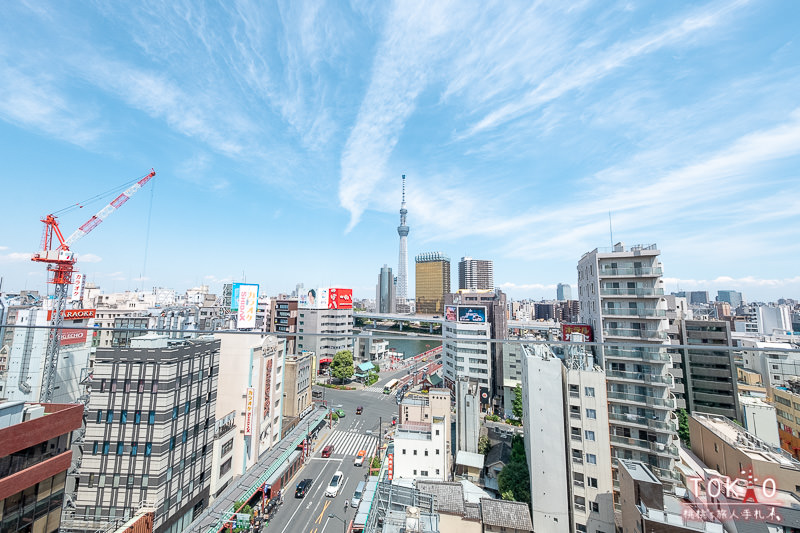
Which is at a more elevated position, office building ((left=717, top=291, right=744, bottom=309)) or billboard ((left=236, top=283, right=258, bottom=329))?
office building ((left=717, top=291, right=744, bottom=309))

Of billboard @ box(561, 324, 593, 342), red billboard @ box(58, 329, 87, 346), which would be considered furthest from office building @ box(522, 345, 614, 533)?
red billboard @ box(58, 329, 87, 346)

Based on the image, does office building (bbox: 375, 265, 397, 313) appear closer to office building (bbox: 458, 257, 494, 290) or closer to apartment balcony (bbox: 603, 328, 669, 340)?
office building (bbox: 458, 257, 494, 290)

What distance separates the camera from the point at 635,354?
11.5m

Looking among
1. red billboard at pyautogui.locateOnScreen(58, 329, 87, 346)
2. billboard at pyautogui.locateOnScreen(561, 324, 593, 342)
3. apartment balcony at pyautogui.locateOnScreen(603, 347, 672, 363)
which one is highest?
billboard at pyautogui.locateOnScreen(561, 324, 593, 342)

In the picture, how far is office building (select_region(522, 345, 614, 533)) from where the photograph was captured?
9.83 m

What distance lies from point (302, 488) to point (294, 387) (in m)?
5.83

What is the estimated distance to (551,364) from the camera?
36.0 feet

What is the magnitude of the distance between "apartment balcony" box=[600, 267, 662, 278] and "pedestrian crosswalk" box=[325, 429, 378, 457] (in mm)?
14209

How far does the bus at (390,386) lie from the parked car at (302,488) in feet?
40.1

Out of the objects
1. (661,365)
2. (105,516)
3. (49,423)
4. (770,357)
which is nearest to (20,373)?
(105,516)

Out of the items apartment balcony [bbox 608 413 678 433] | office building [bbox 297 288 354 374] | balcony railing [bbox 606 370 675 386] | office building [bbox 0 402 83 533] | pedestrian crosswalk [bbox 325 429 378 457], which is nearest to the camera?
office building [bbox 0 402 83 533]

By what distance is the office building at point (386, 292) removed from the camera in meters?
98.9

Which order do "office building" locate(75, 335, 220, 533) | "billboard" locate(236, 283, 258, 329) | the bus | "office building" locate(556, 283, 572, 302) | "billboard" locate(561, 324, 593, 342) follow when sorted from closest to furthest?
1. "office building" locate(75, 335, 220, 533)
2. "billboard" locate(561, 324, 593, 342)
3. "billboard" locate(236, 283, 258, 329)
4. the bus
5. "office building" locate(556, 283, 572, 302)

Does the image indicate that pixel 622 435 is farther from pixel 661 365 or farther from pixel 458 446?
pixel 458 446
